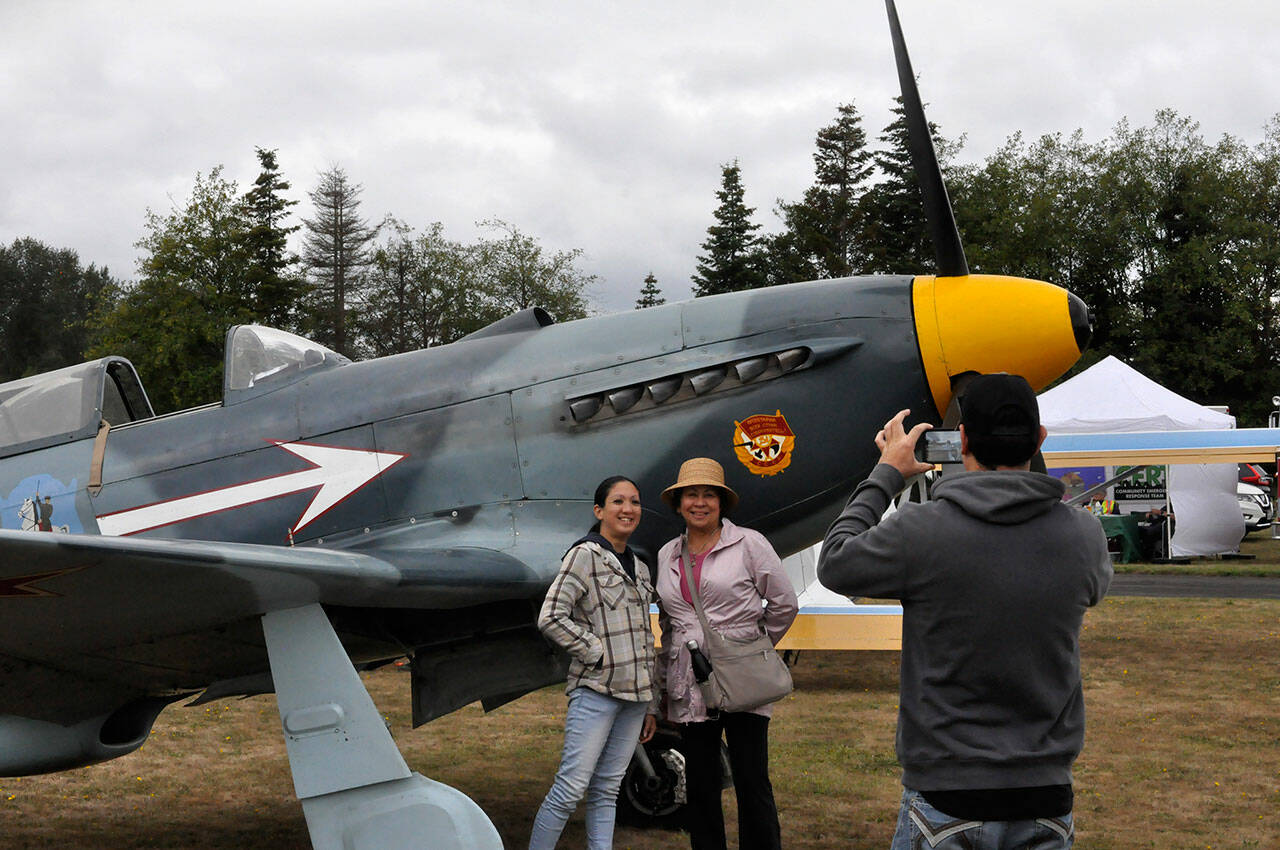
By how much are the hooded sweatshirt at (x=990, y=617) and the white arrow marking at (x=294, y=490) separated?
3.01 metres

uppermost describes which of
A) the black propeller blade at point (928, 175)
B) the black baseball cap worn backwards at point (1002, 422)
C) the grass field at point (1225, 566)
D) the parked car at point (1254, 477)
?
the black propeller blade at point (928, 175)

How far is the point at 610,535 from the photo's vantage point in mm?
4211

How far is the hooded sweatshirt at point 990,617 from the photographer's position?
212 cm

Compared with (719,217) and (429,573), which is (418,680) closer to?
(429,573)

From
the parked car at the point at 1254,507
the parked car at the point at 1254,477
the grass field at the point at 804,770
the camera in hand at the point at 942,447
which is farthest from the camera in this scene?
the parked car at the point at 1254,477

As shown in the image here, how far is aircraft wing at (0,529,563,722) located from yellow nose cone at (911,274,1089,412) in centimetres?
174

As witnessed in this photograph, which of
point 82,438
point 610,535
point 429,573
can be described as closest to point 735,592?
point 610,535

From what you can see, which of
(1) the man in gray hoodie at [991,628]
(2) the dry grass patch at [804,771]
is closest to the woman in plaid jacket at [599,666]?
(2) the dry grass patch at [804,771]

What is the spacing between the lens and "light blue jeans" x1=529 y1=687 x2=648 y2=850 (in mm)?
4043

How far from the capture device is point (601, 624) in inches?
160

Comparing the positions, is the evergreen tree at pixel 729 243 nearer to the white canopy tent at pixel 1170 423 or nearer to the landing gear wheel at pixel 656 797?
the white canopy tent at pixel 1170 423

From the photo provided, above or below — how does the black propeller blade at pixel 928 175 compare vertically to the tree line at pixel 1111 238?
below

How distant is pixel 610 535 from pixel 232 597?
138cm

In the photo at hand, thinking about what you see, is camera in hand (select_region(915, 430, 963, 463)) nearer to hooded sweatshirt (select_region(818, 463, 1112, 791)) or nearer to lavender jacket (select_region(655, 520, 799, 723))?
lavender jacket (select_region(655, 520, 799, 723))
